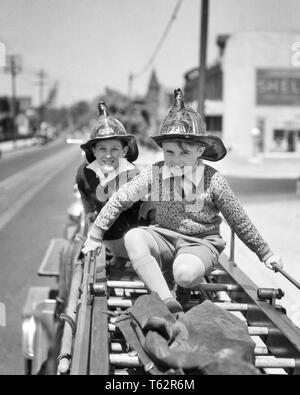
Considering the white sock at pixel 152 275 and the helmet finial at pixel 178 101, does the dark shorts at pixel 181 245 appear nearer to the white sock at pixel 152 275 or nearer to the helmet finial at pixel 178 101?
the white sock at pixel 152 275

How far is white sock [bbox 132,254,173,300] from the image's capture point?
3286mm

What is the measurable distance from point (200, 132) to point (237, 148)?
39492mm

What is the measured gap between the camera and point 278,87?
43.2 m

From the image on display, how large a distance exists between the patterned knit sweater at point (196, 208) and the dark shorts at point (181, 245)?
50 millimetres

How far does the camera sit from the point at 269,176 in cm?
2227

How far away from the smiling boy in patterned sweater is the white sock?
0.18 ft

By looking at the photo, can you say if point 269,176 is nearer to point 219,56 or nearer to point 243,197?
point 243,197

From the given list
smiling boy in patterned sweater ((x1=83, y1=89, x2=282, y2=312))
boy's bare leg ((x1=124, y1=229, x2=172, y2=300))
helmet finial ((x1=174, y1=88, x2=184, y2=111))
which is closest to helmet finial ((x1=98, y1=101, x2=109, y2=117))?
helmet finial ((x1=174, y1=88, x2=184, y2=111))

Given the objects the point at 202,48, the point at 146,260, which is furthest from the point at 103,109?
the point at 202,48

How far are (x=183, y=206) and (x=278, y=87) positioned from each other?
41.3 m

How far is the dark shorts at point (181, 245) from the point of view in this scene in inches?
141

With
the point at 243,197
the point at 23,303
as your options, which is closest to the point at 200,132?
the point at 23,303

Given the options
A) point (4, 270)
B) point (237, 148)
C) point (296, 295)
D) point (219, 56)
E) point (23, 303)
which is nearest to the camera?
point (296, 295)

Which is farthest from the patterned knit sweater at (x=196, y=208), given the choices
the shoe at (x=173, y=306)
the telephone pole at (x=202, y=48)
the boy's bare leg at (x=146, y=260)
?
the telephone pole at (x=202, y=48)
